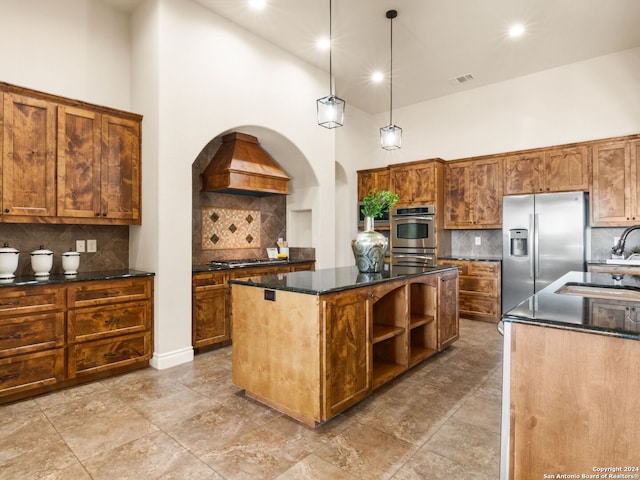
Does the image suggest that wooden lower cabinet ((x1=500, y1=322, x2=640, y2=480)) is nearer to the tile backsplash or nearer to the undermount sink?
the undermount sink

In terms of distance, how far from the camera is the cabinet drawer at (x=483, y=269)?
17.1ft

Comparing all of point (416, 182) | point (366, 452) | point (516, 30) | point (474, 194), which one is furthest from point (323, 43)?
point (366, 452)

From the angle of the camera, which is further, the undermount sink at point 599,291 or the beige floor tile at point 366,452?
the undermount sink at point 599,291

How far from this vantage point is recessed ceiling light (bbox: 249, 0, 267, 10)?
3.73 metres

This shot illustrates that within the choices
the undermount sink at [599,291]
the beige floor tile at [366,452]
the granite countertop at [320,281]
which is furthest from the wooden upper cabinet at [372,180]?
the beige floor tile at [366,452]

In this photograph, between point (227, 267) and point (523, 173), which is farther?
point (523, 173)

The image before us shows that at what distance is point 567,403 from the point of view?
1.34 m

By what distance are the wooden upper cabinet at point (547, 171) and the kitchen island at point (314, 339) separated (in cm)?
308

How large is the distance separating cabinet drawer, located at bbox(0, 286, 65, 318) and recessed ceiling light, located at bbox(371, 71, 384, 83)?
4808 mm

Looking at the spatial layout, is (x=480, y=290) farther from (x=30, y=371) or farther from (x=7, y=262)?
(x=7, y=262)

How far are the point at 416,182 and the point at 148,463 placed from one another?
5.17 metres

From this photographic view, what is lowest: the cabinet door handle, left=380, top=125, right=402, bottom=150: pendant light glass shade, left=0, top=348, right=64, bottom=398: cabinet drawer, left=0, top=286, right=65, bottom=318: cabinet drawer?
left=0, top=348, right=64, bottom=398: cabinet drawer

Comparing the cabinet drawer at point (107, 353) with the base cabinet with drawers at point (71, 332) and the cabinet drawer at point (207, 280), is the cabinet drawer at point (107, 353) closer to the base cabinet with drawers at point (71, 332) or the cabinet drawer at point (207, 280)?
the base cabinet with drawers at point (71, 332)

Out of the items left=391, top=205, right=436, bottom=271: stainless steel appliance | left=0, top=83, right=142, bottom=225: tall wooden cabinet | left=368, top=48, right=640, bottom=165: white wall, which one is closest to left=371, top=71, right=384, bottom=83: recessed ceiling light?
left=368, top=48, right=640, bottom=165: white wall
